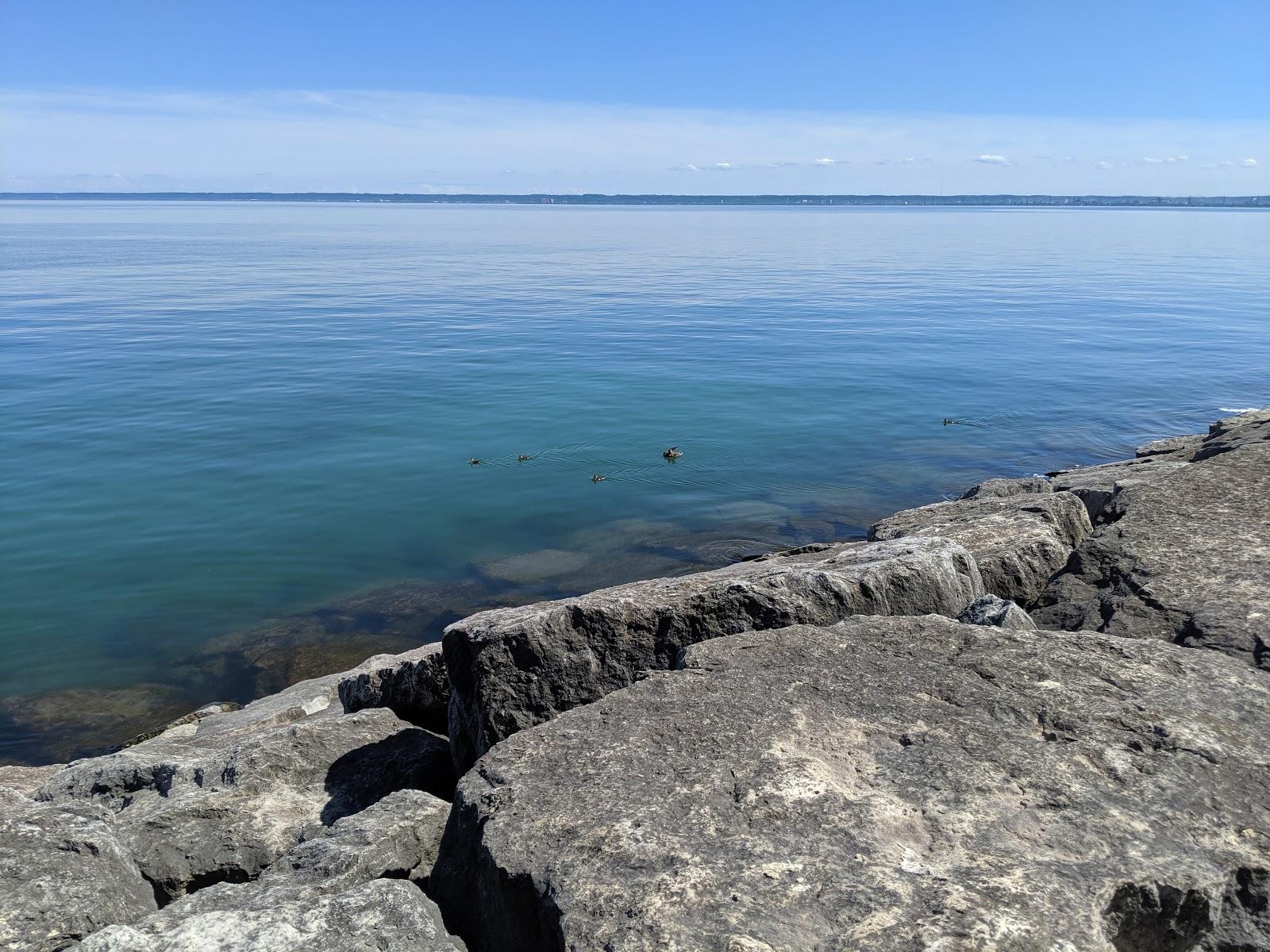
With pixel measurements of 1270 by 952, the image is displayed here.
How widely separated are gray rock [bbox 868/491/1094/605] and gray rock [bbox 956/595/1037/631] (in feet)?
3.79

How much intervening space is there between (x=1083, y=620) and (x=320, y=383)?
22430 millimetres

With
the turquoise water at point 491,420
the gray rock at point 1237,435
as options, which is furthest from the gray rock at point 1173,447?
the turquoise water at point 491,420

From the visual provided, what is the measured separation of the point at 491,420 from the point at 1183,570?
682 inches

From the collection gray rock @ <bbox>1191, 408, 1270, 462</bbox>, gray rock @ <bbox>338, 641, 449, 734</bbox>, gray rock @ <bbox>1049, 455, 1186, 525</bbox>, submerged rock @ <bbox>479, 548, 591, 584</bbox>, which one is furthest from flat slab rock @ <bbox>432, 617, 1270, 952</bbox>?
submerged rock @ <bbox>479, 548, 591, 584</bbox>

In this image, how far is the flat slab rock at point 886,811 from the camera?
366cm

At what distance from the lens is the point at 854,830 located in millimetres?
4062

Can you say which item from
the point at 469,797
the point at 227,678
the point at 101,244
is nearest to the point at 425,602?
the point at 227,678

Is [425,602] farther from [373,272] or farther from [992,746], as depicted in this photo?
[373,272]

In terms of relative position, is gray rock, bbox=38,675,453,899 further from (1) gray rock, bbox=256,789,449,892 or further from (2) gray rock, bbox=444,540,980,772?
(1) gray rock, bbox=256,789,449,892

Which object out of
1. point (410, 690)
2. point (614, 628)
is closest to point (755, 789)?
point (614, 628)

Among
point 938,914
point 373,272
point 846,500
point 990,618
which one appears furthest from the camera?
point 373,272

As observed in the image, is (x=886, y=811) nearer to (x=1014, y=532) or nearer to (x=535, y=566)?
(x=1014, y=532)

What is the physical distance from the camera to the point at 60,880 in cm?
446

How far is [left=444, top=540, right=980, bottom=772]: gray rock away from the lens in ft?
20.1
